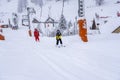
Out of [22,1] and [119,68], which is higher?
[22,1]

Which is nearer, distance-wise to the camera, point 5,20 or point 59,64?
point 59,64

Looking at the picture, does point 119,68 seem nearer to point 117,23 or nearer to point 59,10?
point 117,23

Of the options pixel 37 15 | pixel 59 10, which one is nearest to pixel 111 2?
pixel 59 10

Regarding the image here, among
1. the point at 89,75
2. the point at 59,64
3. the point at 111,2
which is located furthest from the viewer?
the point at 111,2

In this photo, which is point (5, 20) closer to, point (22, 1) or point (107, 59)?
point (22, 1)

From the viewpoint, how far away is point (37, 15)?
110 m

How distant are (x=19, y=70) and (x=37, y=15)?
10101cm

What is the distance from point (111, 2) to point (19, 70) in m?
95.5

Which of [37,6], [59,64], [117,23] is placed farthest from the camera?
[37,6]

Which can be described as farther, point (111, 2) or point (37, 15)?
point (37, 15)

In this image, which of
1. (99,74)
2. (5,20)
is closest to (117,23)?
(99,74)

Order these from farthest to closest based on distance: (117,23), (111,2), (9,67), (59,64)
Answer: (111,2) → (117,23) → (59,64) → (9,67)

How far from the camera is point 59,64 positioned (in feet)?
36.2

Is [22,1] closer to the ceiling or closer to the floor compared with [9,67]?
closer to the ceiling
